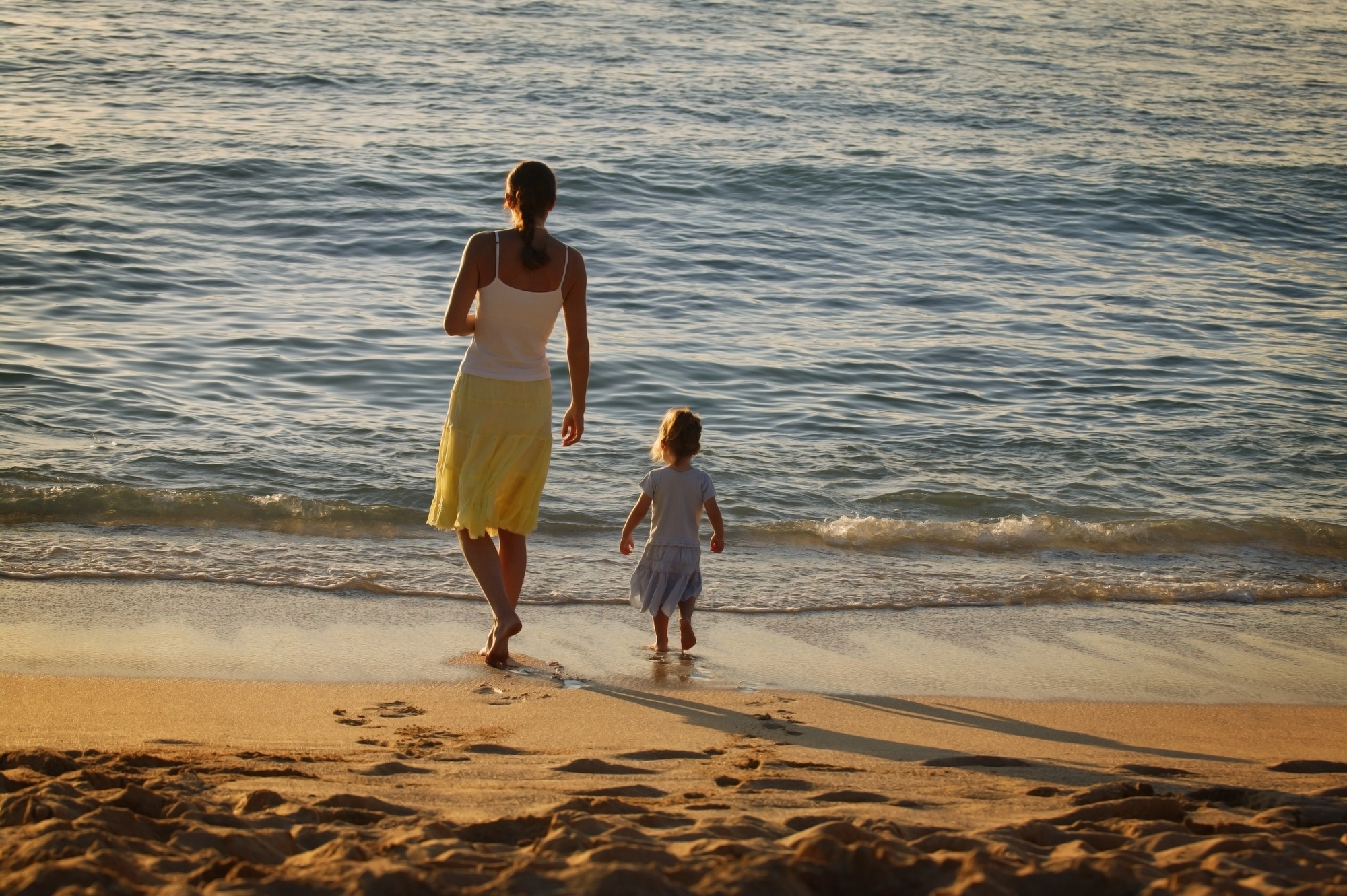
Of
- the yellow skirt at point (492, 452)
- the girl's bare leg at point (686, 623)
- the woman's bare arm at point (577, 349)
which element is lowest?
the girl's bare leg at point (686, 623)

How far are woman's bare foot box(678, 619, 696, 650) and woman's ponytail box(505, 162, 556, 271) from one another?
5.25ft

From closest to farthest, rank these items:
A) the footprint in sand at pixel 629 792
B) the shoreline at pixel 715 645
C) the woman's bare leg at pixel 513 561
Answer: the footprint in sand at pixel 629 792 < the shoreline at pixel 715 645 < the woman's bare leg at pixel 513 561

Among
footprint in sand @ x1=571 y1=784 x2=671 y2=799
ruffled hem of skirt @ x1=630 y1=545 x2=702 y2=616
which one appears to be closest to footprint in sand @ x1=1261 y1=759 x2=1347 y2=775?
footprint in sand @ x1=571 y1=784 x2=671 y2=799

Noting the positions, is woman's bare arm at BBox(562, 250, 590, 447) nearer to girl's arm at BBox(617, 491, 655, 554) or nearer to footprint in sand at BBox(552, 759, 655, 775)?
girl's arm at BBox(617, 491, 655, 554)

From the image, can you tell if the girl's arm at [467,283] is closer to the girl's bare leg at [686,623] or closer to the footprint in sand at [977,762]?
the girl's bare leg at [686,623]

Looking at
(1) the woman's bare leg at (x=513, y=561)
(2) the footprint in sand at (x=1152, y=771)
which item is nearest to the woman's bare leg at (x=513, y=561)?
(1) the woman's bare leg at (x=513, y=561)

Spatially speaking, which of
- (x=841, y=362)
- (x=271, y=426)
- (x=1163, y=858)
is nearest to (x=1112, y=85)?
(x=841, y=362)

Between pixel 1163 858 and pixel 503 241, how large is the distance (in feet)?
9.43

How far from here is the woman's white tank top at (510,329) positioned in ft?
14.2

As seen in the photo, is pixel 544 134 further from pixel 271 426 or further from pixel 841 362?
pixel 271 426

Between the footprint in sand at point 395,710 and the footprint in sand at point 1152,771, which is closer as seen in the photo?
the footprint in sand at point 1152,771

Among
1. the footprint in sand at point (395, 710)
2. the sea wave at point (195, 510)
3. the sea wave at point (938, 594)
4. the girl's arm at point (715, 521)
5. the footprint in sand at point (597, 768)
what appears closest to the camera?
the footprint in sand at point (597, 768)

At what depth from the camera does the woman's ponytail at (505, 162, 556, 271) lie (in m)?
4.23

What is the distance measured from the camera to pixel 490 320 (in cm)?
437
